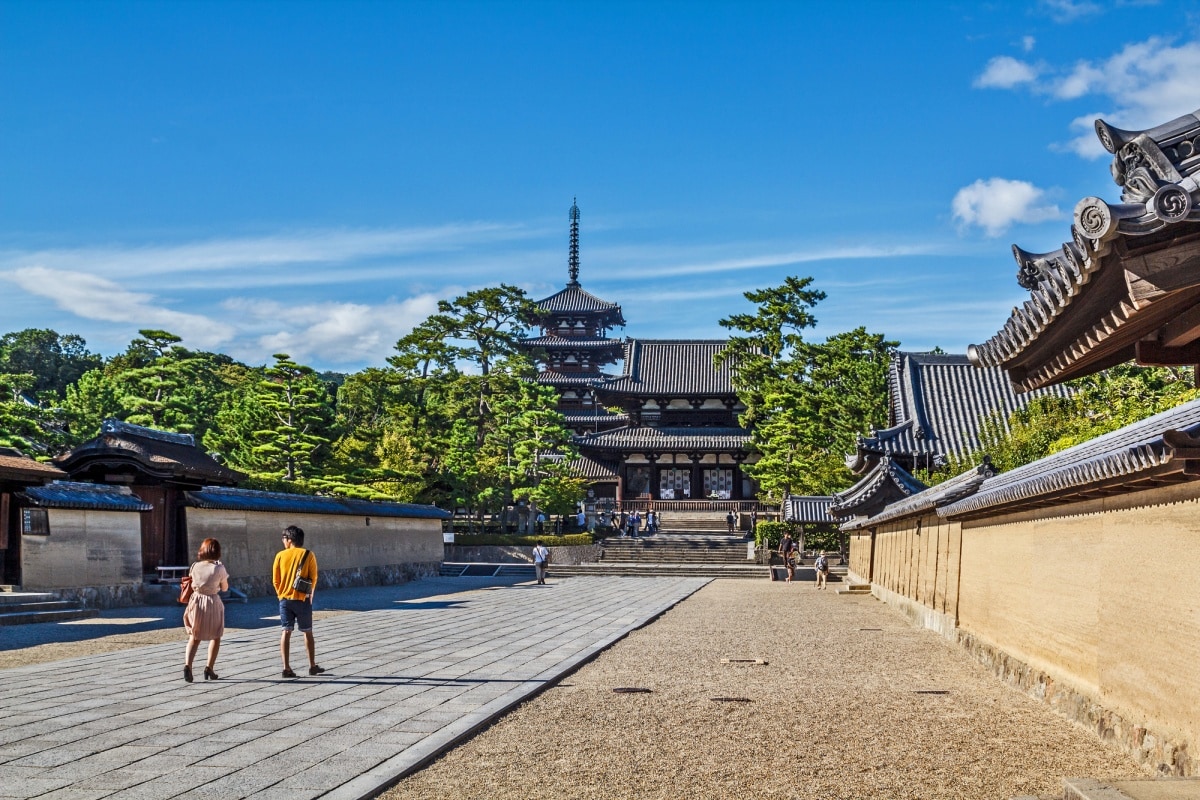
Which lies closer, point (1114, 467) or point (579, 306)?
point (1114, 467)

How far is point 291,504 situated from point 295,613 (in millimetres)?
16295

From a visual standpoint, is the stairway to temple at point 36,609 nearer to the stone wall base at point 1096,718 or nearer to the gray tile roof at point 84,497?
the gray tile roof at point 84,497

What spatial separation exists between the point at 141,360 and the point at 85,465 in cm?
4934

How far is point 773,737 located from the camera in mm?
8312

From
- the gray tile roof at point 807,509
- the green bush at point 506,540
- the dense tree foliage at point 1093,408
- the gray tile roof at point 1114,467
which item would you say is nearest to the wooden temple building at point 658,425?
the green bush at point 506,540

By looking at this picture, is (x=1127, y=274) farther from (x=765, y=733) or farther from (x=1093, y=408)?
(x=1093, y=408)

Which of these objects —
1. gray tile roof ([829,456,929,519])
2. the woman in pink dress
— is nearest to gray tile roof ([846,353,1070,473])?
gray tile roof ([829,456,929,519])

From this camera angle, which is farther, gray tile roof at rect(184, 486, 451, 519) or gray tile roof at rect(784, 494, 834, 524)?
gray tile roof at rect(784, 494, 834, 524)

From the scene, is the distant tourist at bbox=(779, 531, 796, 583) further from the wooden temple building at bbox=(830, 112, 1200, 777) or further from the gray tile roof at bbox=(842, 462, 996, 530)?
the wooden temple building at bbox=(830, 112, 1200, 777)

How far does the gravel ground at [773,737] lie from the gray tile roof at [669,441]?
4393cm

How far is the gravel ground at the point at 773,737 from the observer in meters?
6.73

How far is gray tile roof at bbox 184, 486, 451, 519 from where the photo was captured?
75.8 feet

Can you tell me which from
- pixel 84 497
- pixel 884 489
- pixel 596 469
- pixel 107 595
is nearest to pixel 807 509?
pixel 884 489

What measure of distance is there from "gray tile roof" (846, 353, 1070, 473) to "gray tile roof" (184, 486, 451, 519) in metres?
15.9
